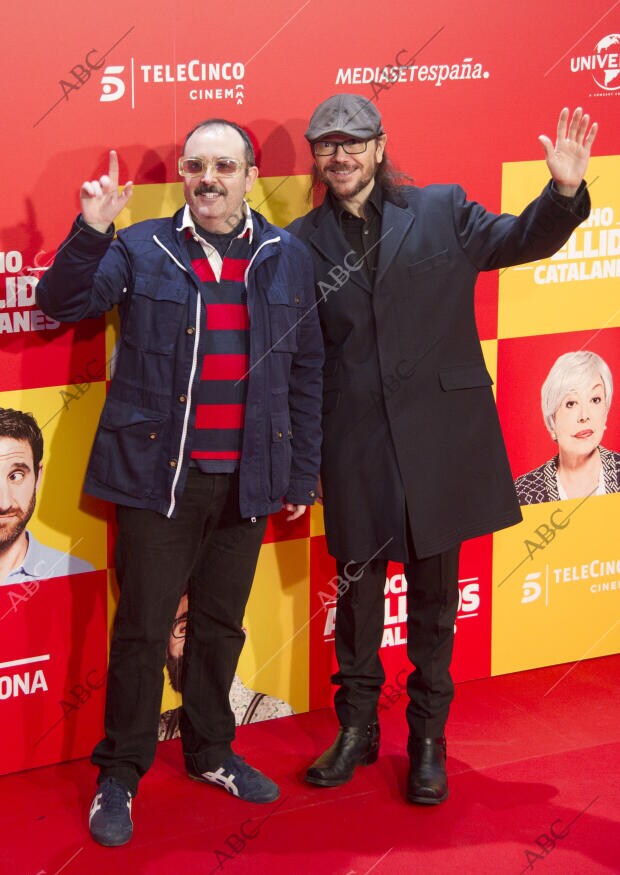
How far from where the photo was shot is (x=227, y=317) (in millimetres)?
3043

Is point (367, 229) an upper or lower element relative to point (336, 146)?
lower

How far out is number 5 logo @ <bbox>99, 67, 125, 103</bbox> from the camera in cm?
314

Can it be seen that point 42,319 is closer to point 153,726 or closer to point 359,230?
point 359,230

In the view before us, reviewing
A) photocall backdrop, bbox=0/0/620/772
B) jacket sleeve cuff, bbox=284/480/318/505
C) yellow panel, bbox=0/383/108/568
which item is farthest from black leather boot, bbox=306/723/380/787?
yellow panel, bbox=0/383/108/568

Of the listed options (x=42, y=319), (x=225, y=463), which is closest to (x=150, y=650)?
(x=225, y=463)

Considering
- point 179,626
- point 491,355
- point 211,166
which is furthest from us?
point 491,355

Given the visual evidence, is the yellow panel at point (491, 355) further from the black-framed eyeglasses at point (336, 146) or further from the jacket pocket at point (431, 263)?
the black-framed eyeglasses at point (336, 146)

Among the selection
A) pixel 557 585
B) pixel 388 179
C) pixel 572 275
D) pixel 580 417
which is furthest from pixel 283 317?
pixel 557 585

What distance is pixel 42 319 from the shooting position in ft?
10.6

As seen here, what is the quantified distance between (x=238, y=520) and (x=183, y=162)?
0.85 m

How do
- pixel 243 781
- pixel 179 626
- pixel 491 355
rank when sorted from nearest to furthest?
pixel 243 781 → pixel 179 626 → pixel 491 355

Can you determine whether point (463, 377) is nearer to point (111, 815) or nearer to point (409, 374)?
point (409, 374)

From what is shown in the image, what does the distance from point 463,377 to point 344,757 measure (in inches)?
39.9

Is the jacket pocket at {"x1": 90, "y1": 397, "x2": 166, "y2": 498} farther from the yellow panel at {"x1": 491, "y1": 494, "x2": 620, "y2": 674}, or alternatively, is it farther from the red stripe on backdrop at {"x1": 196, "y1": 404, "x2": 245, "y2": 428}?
the yellow panel at {"x1": 491, "y1": 494, "x2": 620, "y2": 674}
